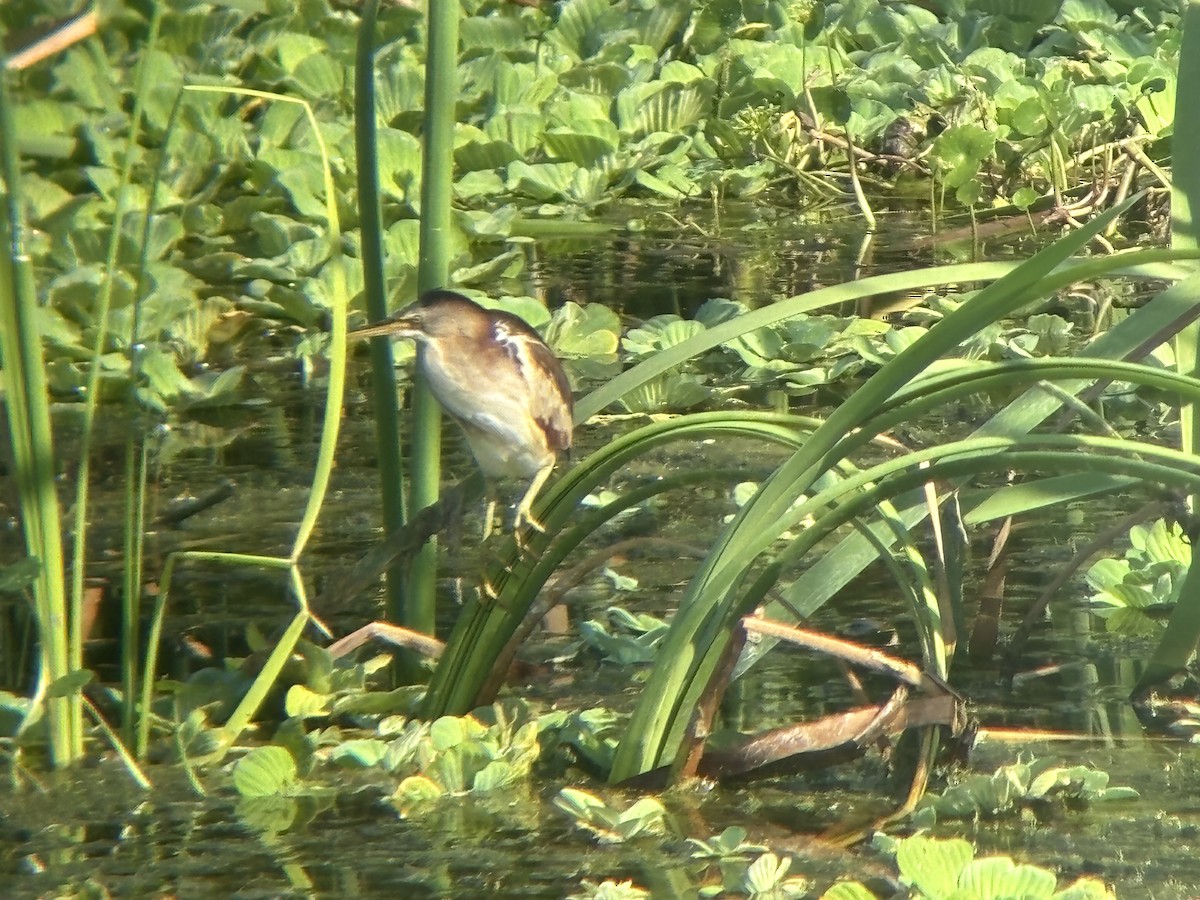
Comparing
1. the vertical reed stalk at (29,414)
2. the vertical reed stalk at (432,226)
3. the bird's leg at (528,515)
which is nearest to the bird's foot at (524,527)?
the bird's leg at (528,515)

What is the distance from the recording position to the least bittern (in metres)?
2.87

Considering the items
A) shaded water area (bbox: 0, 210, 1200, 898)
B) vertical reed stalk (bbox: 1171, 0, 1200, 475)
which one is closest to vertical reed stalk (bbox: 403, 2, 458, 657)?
shaded water area (bbox: 0, 210, 1200, 898)

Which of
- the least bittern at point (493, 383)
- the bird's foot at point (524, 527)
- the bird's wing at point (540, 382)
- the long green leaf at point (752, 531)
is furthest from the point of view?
the bird's wing at point (540, 382)

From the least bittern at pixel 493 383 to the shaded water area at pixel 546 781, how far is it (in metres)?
0.24

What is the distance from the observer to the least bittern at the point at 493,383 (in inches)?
113

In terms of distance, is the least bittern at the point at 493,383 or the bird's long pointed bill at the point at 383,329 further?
the least bittern at the point at 493,383

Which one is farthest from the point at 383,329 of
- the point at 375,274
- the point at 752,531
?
the point at 752,531

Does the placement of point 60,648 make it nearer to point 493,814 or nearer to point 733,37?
point 493,814

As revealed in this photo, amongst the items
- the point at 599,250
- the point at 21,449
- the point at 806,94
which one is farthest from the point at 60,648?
the point at 806,94

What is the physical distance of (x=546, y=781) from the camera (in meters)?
2.67

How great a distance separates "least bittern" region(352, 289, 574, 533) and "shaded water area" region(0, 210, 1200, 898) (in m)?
0.24

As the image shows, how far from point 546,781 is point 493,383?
65 cm

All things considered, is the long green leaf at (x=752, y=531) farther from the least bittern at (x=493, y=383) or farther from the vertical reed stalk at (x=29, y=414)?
the vertical reed stalk at (x=29, y=414)

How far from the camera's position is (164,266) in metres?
5.06
